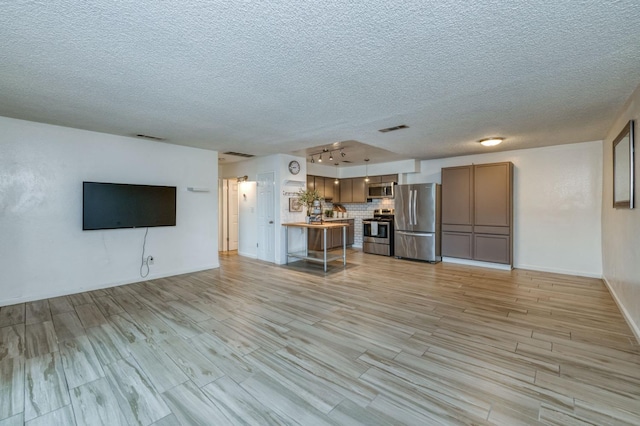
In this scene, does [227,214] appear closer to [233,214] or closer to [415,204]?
[233,214]

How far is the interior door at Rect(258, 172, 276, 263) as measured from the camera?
646 centimetres

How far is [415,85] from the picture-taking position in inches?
105

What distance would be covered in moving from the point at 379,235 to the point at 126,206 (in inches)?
225

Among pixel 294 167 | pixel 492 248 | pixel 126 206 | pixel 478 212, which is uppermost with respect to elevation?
pixel 294 167

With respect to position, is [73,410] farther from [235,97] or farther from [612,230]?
[612,230]

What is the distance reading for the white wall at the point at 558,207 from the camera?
5004 millimetres

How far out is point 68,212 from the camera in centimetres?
Answer: 416

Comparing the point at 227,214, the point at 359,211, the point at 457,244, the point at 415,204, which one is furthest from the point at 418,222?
the point at 227,214

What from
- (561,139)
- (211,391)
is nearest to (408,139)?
(561,139)

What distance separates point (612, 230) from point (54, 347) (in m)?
6.98

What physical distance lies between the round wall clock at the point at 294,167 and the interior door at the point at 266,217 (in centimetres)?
44

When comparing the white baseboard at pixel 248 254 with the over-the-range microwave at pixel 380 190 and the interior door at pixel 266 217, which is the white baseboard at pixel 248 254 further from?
the over-the-range microwave at pixel 380 190

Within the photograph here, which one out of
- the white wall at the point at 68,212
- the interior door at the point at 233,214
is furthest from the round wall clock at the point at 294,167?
the interior door at the point at 233,214

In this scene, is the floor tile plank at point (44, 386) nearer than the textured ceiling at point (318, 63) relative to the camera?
No
